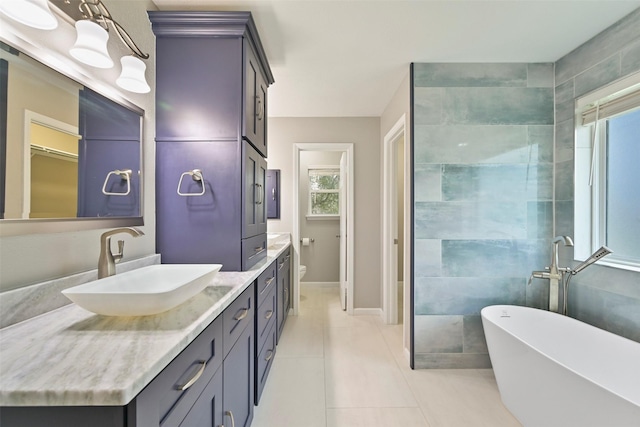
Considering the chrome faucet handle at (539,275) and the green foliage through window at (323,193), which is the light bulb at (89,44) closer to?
the chrome faucet handle at (539,275)

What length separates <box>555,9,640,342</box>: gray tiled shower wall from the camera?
1604 millimetres

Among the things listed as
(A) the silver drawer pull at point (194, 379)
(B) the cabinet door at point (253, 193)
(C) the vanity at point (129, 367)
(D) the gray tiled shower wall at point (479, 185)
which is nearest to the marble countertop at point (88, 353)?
(C) the vanity at point (129, 367)

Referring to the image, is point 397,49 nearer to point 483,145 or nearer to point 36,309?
point 483,145

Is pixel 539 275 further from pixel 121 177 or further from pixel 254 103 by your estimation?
pixel 121 177

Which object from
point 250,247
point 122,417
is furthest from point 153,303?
point 250,247

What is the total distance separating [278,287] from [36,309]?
1.68 metres

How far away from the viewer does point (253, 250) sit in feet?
5.79

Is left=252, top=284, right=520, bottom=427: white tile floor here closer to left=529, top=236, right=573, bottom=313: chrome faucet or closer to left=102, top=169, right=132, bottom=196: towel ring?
left=529, top=236, right=573, bottom=313: chrome faucet

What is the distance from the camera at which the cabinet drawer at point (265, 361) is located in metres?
1.67

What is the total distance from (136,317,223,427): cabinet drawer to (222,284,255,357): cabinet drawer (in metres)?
0.06

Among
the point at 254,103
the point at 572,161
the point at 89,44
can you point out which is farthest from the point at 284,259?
the point at 572,161

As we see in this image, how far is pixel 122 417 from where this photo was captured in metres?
0.56

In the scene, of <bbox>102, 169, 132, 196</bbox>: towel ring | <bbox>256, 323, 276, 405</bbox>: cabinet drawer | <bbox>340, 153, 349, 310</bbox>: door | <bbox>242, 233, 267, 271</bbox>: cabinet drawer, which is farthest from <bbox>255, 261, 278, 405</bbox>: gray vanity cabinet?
<bbox>340, 153, 349, 310</bbox>: door

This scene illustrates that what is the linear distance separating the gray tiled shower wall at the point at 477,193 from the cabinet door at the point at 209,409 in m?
1.61
